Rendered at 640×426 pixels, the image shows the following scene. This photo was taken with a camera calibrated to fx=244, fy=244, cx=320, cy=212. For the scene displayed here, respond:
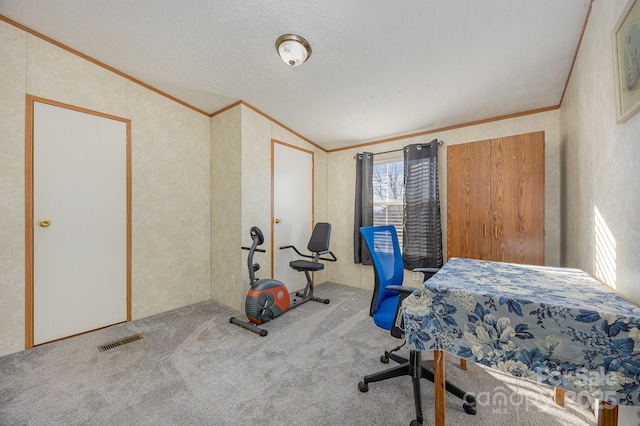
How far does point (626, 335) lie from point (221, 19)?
2793 millimetres

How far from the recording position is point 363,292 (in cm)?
378

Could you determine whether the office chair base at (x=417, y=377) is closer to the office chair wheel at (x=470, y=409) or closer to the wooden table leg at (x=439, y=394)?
the office chair wheel at (x=470, y=409)

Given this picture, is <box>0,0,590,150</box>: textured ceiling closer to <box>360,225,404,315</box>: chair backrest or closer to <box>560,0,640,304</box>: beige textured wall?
<box>560,0,640,304</box>: beige textured wall

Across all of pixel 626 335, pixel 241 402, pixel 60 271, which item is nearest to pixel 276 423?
pixel 241 402

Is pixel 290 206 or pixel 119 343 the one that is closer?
pixel 119 343

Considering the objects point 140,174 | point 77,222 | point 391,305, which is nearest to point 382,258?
point 391,305

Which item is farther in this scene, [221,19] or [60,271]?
[60,271]

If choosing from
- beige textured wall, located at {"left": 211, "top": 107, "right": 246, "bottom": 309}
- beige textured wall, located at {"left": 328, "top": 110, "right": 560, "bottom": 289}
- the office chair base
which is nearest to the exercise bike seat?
beige textured wall, located at {"left": 211, "top": 107, "right": 246, "bottom": 309}

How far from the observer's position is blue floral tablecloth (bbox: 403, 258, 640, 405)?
0.82 meters

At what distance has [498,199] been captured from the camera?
2.45 metres

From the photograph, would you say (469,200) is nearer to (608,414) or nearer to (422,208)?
(422,208)

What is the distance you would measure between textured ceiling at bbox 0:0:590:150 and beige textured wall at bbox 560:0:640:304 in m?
0.33

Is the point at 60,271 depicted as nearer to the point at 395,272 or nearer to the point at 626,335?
the point at 395,272

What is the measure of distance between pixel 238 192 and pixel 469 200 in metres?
2.64
